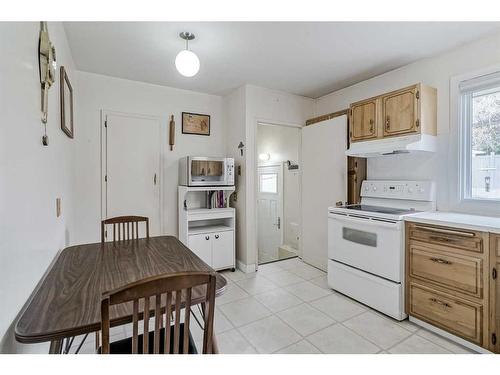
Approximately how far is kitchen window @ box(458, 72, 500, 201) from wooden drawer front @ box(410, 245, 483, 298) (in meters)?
0.74

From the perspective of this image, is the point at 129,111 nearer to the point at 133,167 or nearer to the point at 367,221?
the point at 133,167

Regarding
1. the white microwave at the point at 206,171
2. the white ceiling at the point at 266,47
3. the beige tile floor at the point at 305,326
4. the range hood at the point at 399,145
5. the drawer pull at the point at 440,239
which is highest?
the white ceiling at the point at 266,47

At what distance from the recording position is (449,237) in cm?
195

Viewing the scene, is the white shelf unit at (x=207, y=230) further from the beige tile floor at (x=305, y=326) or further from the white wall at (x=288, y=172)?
the white wall at (x=288, y=172)

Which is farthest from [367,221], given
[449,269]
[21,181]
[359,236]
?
[21,181]

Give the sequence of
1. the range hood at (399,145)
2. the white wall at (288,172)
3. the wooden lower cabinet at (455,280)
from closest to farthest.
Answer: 1. the wooden lower cabinet at (455,280)
2. the range hood at (399,145)
3. the white wall at (288,172)

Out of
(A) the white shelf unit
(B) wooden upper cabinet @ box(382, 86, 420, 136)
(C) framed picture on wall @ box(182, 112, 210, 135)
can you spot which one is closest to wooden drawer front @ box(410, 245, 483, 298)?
(B) wooden upper cabinet @ box(382, 86, 420, 136)

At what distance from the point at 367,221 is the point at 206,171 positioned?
1.95m

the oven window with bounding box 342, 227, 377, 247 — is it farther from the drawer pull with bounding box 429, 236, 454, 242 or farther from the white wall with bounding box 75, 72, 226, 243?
the white wall with bounding box 75, 72, 226, 243

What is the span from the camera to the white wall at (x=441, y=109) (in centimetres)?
223

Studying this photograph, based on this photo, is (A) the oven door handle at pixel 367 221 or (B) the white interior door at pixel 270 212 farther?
(B) the white interior door at pixel 270 212

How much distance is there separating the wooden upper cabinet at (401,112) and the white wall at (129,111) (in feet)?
7.12

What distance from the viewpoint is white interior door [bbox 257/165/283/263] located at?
466 centimetres

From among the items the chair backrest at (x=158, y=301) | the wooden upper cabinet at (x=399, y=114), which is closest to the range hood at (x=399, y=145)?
the wooden upper cabinet at (x=399, y=114)
